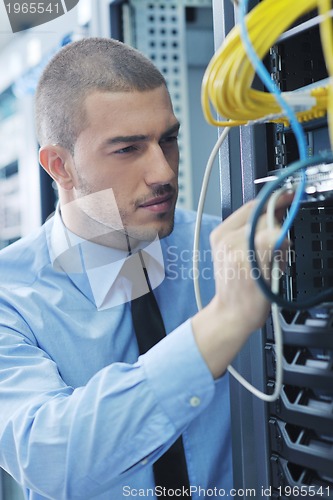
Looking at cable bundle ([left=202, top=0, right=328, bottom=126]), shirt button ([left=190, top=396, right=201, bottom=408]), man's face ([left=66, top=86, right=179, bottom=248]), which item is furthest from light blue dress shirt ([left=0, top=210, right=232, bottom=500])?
cable bundle ([left=202, top=0, right=328, bottom=126])

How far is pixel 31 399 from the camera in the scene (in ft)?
2.82

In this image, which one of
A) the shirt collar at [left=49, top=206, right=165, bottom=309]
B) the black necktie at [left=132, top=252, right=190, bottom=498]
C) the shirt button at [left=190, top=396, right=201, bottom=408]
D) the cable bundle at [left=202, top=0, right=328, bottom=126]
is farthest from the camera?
the shirt collar at [left=49, top=206, right=165, bottom=309]

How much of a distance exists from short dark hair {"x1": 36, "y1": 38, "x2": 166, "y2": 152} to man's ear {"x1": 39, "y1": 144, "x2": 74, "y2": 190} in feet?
0.06

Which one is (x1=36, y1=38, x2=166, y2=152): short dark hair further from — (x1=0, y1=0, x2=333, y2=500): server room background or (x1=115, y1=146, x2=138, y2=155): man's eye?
(x1=0, y1=0, x2=333, y2=500): server room background

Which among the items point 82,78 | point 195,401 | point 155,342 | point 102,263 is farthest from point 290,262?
point 82,78

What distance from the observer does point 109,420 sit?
2.32 feet

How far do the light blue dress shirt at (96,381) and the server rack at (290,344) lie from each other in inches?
5.0

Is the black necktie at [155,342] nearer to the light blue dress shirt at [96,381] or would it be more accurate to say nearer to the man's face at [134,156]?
the light blue dress shirt at [96,381]

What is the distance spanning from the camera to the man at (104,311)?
698 mm

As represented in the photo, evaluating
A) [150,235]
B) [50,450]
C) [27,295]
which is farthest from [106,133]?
[50,450]

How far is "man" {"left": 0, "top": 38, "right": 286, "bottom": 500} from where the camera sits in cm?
70

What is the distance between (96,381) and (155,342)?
30cm

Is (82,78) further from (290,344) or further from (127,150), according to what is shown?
(290,344)

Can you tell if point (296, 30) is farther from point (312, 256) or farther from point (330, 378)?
point (330, 378)
